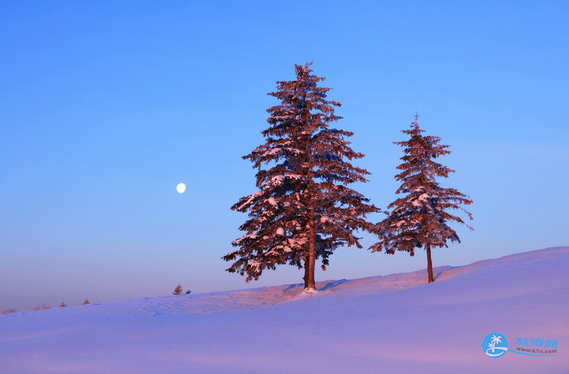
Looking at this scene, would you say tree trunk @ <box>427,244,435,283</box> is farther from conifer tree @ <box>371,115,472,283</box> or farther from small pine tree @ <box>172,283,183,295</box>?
small pine tree @ <box>172,283,183,295</box>

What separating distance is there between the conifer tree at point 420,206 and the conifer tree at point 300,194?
93.9 inches

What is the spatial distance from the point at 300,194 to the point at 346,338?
55.0 feet

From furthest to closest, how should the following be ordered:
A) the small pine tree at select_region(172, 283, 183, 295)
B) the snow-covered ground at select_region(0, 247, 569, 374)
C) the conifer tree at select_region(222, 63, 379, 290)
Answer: the small pine tree at select_region(172, 283, 183, 295)
the conifer tree at select_region(222, 63, 379, 290)
the snow-covered ground at select_region(0, 247, 569, 374)

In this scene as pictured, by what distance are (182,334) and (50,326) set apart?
10.1 meters

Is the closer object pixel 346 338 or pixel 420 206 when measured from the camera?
pixel 346 338

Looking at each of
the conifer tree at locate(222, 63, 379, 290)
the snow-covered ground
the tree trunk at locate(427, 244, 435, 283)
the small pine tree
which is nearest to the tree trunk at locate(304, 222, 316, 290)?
the conifer tree at locate(222, 63, 379, 290)

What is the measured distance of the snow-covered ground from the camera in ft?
29.5

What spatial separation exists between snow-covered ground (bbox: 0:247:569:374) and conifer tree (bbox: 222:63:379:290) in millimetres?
10116

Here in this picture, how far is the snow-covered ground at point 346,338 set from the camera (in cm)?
898

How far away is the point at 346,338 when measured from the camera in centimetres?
1078

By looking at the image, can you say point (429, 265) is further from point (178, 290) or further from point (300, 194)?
point (178, 290)

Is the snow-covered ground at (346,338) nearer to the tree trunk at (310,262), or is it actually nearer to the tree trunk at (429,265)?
the tree trunk at (429,265)

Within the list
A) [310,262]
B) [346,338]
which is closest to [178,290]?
[310,262]

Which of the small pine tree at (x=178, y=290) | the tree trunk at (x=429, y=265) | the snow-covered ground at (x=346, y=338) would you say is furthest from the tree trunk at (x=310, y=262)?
the small pine tree at (x=178, y=290)
